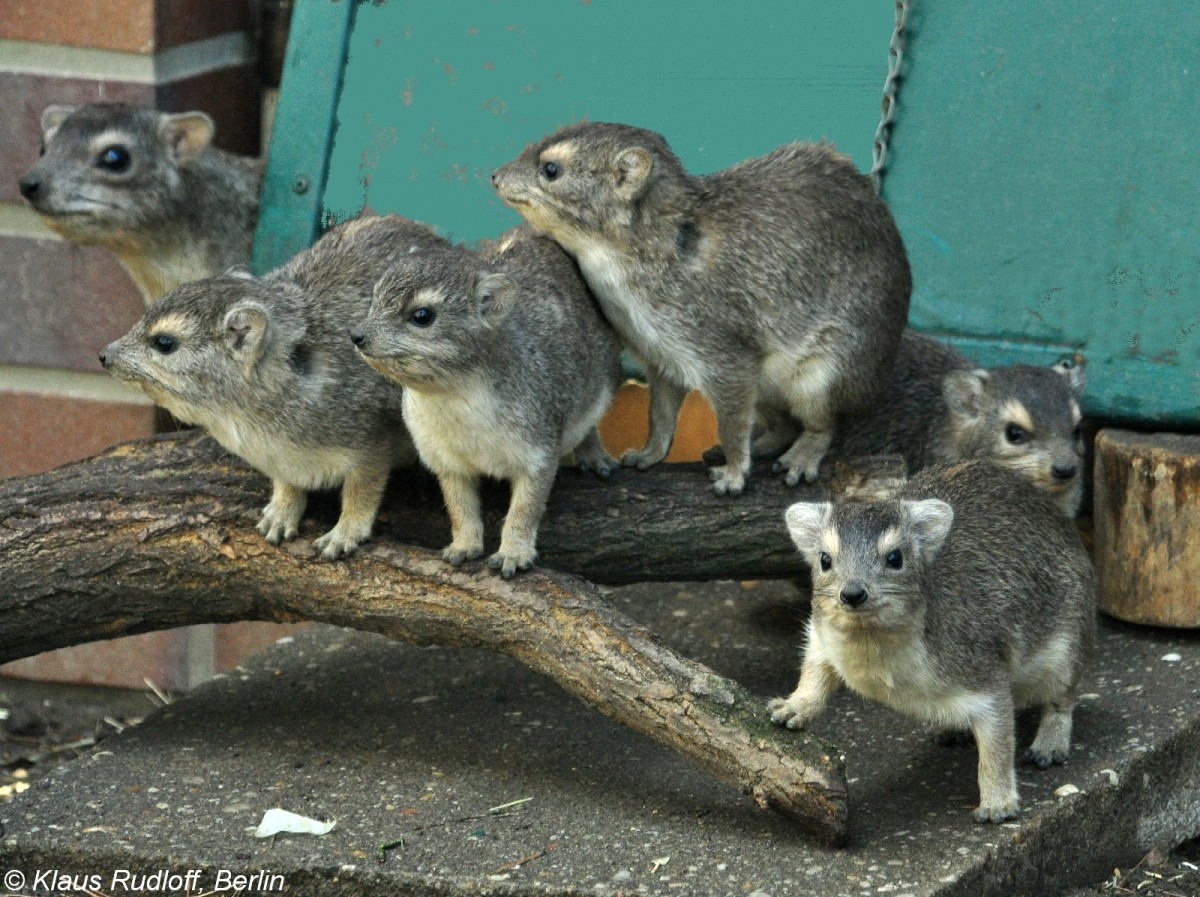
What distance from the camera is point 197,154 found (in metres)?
7.34

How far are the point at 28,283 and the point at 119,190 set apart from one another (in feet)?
2.61

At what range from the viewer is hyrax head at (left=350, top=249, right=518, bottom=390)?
5.13m

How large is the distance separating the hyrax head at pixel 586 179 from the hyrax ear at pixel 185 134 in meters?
1.94

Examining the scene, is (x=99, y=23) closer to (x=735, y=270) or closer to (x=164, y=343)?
(x=164, y=343)

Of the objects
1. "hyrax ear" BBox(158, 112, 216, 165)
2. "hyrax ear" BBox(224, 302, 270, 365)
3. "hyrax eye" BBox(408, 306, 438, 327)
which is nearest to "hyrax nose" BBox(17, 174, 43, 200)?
"hyrax ear" BBox(158, 112, 216, 165)

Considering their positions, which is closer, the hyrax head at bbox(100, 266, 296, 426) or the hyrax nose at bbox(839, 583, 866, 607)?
the hyrax nose at bbox(839, 583, 866, 607)

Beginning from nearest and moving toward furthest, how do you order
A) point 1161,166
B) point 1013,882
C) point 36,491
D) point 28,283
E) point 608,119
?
point 1013,882
point 36,491
point 1161,166
point 608,119
point 28,283

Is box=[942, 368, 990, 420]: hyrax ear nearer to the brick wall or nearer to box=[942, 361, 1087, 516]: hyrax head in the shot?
box=[942, 361, 1087, 516]: hyrax head

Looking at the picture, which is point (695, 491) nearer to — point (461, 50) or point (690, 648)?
point (690, 648)

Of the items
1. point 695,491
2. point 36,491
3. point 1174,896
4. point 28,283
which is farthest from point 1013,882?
point 28,283

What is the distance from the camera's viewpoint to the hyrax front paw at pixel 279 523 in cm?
572

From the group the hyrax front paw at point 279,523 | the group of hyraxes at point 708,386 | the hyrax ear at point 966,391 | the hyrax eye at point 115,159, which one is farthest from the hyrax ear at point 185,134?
A: the hyrax ear at point 966,391

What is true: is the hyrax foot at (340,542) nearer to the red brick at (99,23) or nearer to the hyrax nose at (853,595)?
the hyrax nose at (853,595)

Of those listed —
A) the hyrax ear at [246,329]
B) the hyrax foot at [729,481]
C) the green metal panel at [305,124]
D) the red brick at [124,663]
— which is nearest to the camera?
the hyrax ear at [246,329]
